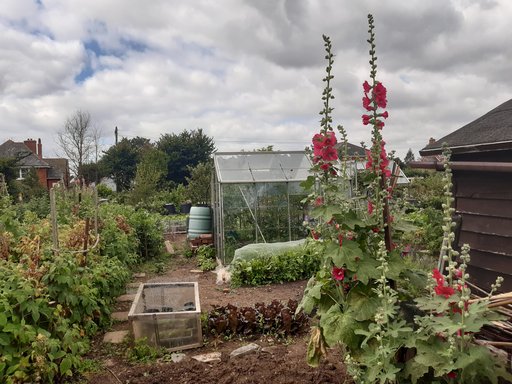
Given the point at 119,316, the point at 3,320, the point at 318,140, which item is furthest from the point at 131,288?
the point at 318,140

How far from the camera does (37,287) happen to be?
4191mm

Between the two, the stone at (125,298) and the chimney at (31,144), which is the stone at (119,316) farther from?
the chimney at (31,144)

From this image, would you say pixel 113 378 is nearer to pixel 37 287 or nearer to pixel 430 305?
pixel 37 287

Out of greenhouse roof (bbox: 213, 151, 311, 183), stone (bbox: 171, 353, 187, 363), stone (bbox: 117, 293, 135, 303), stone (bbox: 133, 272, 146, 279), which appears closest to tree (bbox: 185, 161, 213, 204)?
greenhouse roof (bbox: 213, 151, 311, 183)

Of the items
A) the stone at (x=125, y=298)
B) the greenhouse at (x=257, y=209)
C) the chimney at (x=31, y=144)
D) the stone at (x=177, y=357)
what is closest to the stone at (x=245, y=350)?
the stone at (x=177, y=357)

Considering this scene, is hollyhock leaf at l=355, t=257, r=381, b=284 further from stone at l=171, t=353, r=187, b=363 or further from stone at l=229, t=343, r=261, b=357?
stone at l=171, t=353, r=187, b=363

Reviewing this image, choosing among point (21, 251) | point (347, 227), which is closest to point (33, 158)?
point (21, 251)

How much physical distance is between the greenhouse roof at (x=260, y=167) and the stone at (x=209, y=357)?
19.6ft

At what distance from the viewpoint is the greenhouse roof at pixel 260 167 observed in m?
10.9

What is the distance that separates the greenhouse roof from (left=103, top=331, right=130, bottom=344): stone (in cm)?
534

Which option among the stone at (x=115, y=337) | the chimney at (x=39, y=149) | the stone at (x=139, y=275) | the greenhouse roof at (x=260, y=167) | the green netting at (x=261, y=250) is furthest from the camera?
the chimney at (x=39, y=149)

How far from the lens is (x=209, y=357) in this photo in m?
5.02

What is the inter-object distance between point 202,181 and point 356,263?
1493cm

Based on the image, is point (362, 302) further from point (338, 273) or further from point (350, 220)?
point (350, 220)
